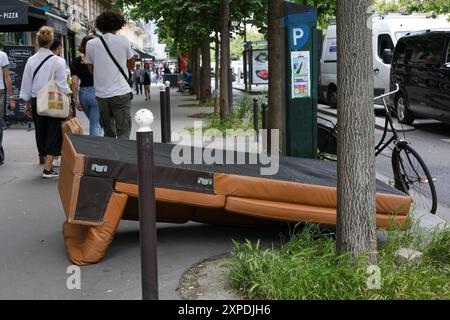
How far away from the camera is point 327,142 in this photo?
26.8ft

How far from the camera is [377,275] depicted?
3781 millimetres

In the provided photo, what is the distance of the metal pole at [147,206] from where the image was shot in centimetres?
322

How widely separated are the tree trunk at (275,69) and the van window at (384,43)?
10.3 metres

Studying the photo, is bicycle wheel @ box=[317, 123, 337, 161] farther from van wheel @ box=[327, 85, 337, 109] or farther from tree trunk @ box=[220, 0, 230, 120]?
van wheel @ box=[327, 85, 337, 109]

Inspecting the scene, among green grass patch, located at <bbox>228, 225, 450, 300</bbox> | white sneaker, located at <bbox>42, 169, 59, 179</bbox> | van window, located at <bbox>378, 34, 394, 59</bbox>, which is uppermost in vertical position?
van window, located at <bbox>378, 34, 394, 59</bbox>

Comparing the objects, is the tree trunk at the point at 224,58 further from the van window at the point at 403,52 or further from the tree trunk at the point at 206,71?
the tree trunk at the point at 206,71

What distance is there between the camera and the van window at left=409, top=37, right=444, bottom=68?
43.0 feet

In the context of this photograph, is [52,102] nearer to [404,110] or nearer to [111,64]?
[111,64]

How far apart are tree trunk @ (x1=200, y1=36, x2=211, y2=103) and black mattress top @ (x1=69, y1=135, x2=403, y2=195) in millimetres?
17886

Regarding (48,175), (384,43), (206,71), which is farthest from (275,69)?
(206,71)

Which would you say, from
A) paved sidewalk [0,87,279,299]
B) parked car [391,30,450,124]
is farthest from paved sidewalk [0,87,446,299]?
parked car [391,30,450,124]

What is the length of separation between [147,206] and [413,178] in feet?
12.8

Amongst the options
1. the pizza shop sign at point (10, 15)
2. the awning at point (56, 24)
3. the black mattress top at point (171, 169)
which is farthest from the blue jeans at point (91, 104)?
the awning at point (56, 24)
